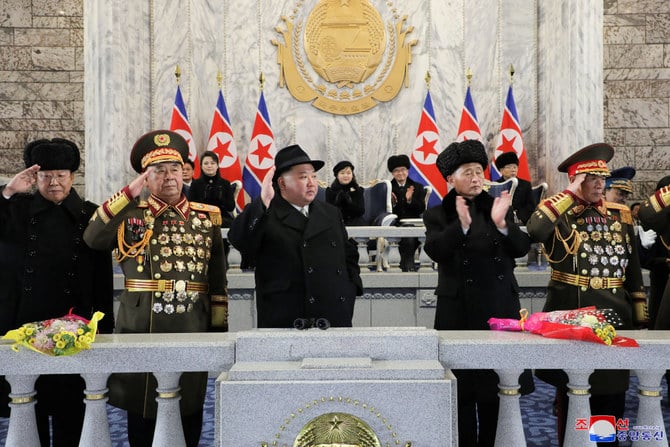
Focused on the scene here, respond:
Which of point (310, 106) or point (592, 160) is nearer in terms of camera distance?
point (592, 160)

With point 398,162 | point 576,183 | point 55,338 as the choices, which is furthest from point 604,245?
point 398,162

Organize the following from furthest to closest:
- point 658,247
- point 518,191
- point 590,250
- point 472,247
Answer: point 518,191 → point 658,247 → point 590,250 → point 472,247

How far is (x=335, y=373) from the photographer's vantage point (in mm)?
1923

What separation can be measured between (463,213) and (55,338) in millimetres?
1988

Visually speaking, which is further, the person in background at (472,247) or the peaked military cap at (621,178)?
the peaked military cap at (621,178)

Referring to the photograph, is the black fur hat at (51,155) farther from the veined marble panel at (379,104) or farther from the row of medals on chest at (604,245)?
the veined marble panel at (379,104)

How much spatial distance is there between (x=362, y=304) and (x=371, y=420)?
433cm

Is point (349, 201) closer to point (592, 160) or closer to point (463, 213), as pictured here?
point (592, 160)

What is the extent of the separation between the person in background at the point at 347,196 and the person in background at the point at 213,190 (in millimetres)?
1256

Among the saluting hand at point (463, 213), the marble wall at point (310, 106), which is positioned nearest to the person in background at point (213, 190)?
the marble wall at point (310, 106)

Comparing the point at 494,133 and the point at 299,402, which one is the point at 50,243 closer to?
the point at 299,402

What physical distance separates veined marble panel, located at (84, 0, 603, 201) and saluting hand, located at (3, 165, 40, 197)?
20.0 feet

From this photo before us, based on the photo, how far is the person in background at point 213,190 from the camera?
7.11 meters

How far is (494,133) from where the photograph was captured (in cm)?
980
